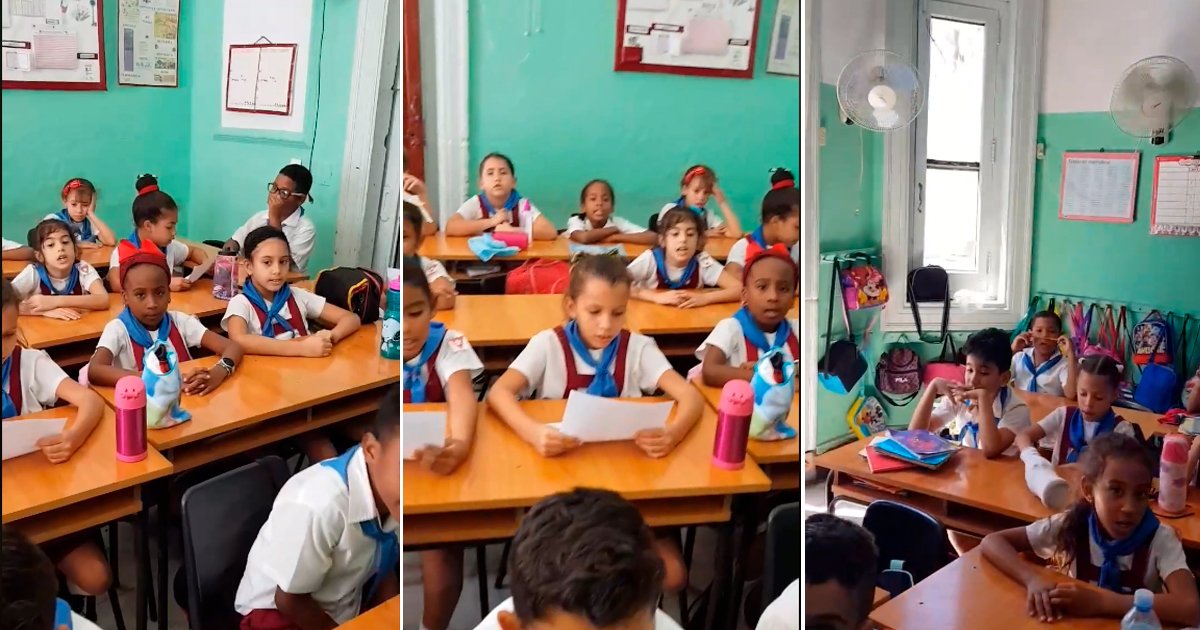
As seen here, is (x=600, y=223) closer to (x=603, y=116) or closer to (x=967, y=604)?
(x=603, y=116)

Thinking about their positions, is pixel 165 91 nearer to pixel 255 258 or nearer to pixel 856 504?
pixel 255 258

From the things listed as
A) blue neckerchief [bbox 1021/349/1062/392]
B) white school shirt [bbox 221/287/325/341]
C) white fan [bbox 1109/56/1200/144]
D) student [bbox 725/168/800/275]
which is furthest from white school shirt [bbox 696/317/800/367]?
white fan [bbox 1109/56/1200/144]

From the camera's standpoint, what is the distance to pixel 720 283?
168 cm

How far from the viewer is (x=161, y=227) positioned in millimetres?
1441

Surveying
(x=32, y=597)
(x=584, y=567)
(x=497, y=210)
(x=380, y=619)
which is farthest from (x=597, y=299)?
(x=32, y=597)

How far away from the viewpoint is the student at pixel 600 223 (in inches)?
62.8

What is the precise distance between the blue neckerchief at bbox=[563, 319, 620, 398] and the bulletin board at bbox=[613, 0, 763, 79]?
476mm

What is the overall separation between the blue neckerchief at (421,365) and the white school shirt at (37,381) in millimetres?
511

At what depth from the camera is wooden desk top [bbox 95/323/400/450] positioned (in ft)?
4.69

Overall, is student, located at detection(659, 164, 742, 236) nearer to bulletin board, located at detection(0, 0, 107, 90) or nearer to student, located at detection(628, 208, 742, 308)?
student, located at detection(628, 208, 742, 308)

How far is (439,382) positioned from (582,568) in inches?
15.4

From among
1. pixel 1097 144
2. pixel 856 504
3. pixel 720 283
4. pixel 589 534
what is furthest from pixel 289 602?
pixel 1097 144

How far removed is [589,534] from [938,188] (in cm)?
93

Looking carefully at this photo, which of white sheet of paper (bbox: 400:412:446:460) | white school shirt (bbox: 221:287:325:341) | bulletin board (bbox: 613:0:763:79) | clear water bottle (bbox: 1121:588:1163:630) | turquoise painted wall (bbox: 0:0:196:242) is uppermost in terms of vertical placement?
bulletin board (bbox: 613:0:763:79)
